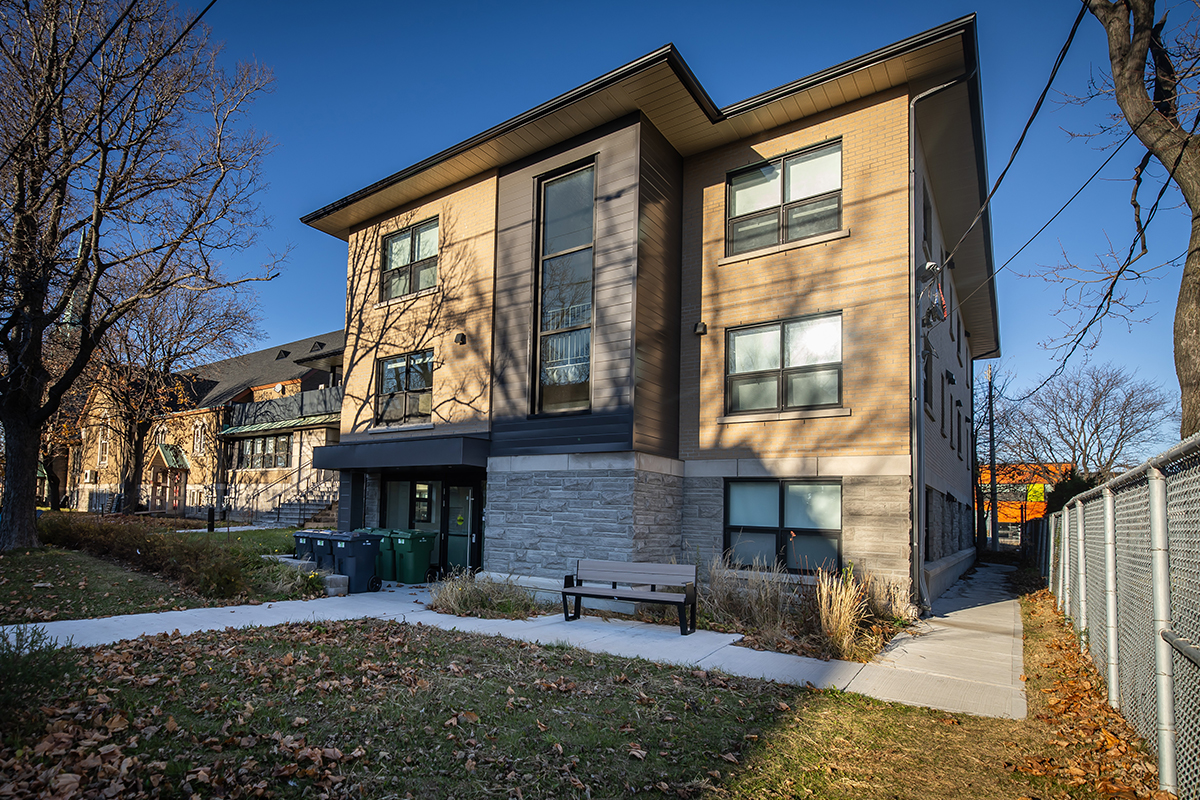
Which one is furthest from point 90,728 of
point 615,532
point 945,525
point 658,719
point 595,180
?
point 945,525

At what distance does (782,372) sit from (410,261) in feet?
29.7

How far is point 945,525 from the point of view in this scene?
15.8 metres

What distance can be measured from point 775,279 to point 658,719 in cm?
848

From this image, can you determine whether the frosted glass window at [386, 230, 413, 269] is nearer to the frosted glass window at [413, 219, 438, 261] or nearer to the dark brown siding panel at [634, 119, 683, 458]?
the frosted glass window at [413, 219, 438, 261]

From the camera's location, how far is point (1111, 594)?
568 cm

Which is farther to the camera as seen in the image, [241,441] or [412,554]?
[241,441]

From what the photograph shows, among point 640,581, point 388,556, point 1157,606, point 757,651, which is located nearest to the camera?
point 1157,606

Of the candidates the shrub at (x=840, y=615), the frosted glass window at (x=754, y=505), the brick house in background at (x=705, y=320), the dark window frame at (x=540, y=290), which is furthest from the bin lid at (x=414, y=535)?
the shrub at (x=840, y=615)

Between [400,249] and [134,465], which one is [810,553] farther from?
[134,465]

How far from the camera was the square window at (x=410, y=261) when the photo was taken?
1562 centimetres

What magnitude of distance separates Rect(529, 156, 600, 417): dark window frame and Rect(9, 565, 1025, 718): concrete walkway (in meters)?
3.90

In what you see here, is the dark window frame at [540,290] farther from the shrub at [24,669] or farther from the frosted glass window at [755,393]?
the shrub at [24,669]

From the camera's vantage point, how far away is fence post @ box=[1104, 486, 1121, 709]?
5594 mm

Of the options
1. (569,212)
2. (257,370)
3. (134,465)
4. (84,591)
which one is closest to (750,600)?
(569,212)
